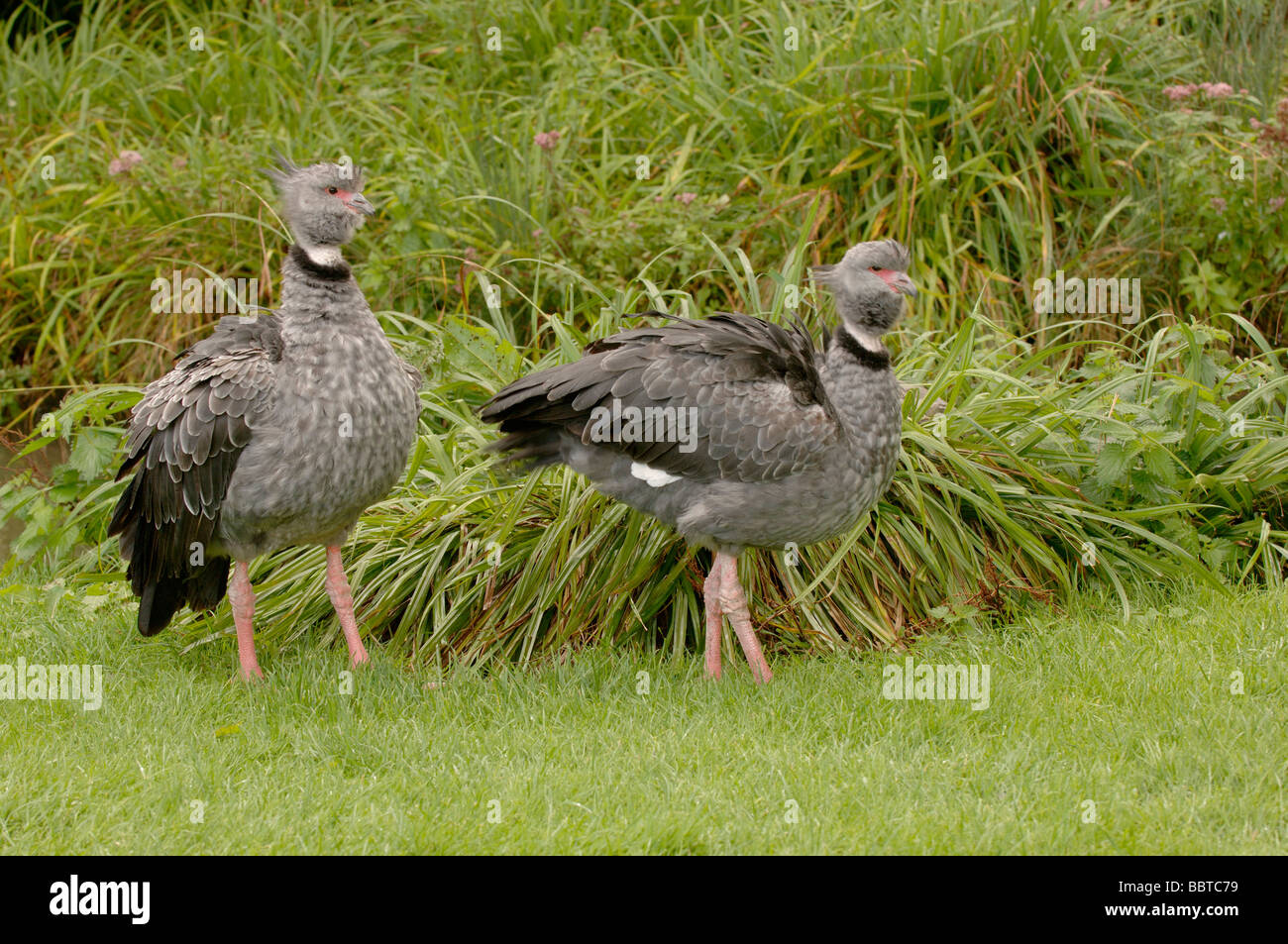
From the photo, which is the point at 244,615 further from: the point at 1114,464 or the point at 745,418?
the point at 1114,464

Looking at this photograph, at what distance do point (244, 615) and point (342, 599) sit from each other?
33 centimetres

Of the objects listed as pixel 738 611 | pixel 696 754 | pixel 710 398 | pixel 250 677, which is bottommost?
pixel 250 677

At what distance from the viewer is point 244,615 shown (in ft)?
15.2

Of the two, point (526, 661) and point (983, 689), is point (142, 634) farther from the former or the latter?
point (983, 689)

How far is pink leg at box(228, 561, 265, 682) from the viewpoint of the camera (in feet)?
15.0

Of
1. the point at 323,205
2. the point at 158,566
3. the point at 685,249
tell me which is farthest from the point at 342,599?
the point at 685,249

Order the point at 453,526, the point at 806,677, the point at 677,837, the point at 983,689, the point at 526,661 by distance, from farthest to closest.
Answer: the point at 453,526, the point at 526,661, the point at 806,677, the point at 983,689, the point at 677,837

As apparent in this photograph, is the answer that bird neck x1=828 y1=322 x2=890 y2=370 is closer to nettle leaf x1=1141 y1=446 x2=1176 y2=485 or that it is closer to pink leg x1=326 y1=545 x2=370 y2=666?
nettle leaf x1=1141 y1=446 x2=1176 y2=485

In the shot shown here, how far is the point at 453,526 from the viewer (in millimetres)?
5156

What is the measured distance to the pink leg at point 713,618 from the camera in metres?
4.47

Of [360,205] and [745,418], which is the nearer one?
[745,418]

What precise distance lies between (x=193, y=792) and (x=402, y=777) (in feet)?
1.75

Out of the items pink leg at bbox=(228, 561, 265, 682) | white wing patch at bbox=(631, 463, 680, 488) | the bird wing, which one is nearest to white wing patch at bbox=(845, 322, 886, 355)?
the bird wing

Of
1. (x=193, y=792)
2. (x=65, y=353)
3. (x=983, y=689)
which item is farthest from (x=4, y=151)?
(x=983, y=689)
